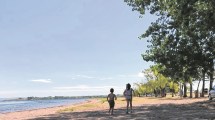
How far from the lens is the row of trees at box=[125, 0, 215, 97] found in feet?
96.4

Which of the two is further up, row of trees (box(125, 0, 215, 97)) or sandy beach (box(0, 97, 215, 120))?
row of trees (box(125, 0, 215, 97))

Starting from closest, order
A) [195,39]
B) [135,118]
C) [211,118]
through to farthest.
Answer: [211,118] → [135,118] → [195,39]

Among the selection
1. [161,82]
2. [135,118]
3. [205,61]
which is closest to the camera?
[135,118]

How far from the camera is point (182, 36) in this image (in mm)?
36688

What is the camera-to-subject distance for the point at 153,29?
39000 mm

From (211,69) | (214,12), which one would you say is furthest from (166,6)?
(211,69)

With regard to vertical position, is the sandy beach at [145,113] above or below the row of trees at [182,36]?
below

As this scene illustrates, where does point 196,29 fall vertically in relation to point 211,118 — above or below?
above

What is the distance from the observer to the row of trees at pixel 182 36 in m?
29.4

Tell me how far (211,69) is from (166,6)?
49.4ft

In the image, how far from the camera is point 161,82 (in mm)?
111188

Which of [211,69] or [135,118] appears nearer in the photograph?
[135,118]

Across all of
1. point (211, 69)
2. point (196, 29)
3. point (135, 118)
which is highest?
point (196, 29)

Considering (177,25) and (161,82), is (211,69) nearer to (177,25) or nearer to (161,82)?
(177,25)
